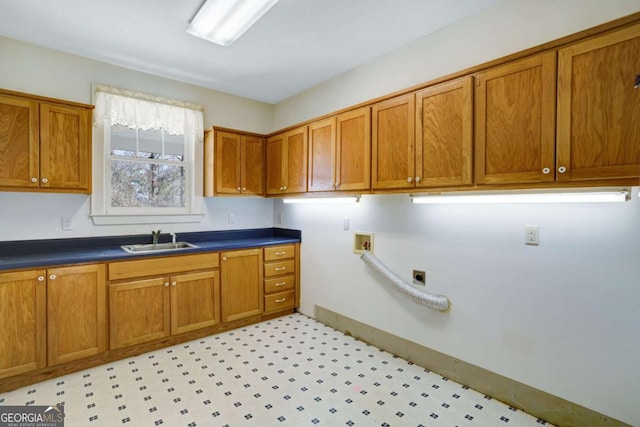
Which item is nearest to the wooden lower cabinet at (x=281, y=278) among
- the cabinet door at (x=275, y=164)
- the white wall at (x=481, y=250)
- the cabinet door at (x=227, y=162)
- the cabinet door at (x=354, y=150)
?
the white wall at (x=481, y=250)

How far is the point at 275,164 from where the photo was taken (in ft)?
12.2

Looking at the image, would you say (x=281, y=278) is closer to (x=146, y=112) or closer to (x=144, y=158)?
(x=144, y=158)

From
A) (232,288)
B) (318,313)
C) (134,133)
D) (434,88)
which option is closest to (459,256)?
(434,88)

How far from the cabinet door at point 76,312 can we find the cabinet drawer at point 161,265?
11cm

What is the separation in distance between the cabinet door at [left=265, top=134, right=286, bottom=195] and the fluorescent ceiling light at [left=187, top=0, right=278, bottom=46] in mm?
1224

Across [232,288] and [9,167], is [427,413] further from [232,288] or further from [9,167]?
[9,167]

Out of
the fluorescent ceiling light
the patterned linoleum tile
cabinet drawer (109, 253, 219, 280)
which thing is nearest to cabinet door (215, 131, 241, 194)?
cabinet drawer (109, 253, 219, 280)

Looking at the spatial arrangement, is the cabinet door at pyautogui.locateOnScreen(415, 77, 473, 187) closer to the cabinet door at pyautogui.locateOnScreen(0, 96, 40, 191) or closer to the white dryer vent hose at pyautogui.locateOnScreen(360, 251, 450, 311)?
the white dryer vent hose at pyautogui.locateOnScreen(360, 251, 450, 311)

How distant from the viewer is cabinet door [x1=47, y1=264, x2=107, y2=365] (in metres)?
2.42

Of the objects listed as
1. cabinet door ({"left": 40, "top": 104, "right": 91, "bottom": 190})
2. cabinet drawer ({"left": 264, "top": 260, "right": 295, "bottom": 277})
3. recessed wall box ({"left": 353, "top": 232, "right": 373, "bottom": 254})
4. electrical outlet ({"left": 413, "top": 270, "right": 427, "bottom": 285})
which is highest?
cabinet door ({"left": 40, "top": 104, "right": 91, "bottom": 190})

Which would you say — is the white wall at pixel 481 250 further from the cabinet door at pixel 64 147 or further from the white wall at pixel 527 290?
the cabinet door at pixel 64 147

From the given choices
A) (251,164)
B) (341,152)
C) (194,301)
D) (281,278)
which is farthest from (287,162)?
(194,301)

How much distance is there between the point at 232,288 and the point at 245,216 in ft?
3.47

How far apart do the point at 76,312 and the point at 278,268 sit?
1.88 meters
